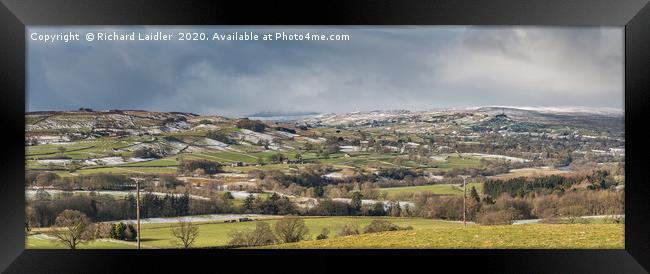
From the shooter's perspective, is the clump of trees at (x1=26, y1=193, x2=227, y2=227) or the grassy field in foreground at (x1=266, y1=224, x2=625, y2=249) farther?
the clump of trees at (x1=26, y1=193, x2=227, y2=227)

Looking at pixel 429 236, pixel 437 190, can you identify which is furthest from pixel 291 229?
pixel 437 190

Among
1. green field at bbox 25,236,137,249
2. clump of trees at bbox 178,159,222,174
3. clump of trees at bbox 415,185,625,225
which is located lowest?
green field at bbox 25,236,137,249

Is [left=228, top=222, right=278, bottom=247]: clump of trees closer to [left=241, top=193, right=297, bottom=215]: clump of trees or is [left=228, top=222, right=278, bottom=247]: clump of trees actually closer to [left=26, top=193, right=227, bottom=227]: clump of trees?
[left=241, top=193, right=297, bottom=215]: clump of trees

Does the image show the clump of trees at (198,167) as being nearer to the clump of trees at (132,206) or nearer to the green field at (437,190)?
the clump of trees at (132,206)

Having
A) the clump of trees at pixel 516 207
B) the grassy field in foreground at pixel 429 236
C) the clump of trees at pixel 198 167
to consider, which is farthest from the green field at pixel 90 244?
the clump of trees at pixel 516 207

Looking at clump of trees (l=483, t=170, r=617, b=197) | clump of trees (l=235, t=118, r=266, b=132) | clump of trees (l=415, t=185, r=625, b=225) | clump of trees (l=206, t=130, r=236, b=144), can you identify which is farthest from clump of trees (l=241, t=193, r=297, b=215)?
clump of trees (l=483, t=170, r=617, b=197)
